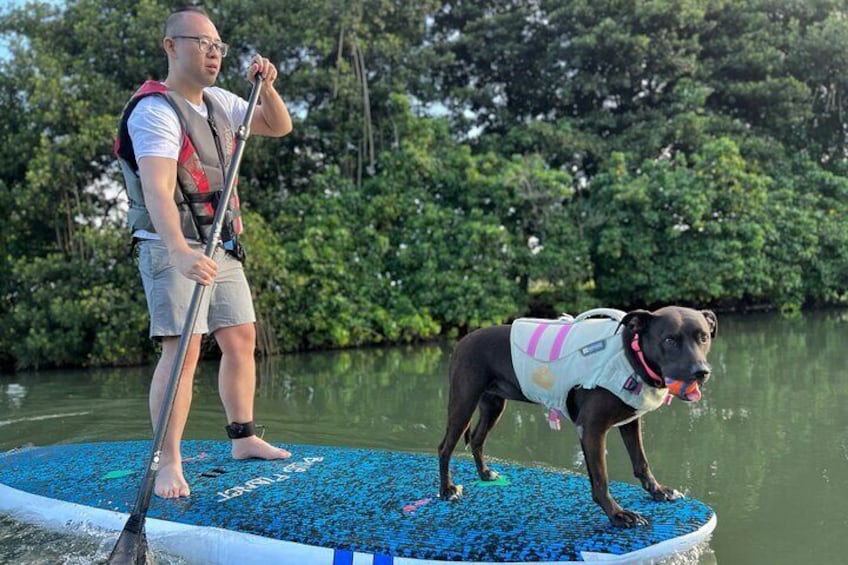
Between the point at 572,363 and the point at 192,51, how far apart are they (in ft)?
6.97

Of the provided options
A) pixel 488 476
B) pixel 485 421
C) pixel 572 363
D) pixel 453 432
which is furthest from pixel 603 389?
pixel 488 476

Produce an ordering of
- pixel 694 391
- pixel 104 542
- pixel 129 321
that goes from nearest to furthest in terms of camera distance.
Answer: pixel 694 391
pixel 104 542
pixel 129 321

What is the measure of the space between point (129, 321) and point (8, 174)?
4.13 metres

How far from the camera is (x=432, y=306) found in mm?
13781

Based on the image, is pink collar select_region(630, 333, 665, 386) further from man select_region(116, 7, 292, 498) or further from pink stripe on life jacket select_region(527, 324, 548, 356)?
man select_region(116, 7, 292, 498)

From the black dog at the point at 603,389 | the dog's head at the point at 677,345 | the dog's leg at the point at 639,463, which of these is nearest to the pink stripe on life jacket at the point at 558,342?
the black dog at the point at 603,389

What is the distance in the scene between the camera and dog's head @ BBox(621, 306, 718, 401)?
2.32 meters

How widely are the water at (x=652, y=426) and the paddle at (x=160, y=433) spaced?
0.66 ft

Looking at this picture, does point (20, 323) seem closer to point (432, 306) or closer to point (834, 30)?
point (432, 306)

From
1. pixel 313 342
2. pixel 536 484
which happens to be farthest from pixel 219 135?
pixel 313 342

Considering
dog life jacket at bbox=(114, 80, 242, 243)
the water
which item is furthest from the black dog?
dog life jacket at bbox=(114, 80, 242, 243)

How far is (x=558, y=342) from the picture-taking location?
9.04 ft

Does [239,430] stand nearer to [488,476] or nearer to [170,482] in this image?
[170,482]

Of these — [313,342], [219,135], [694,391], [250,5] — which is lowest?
[313,342]
